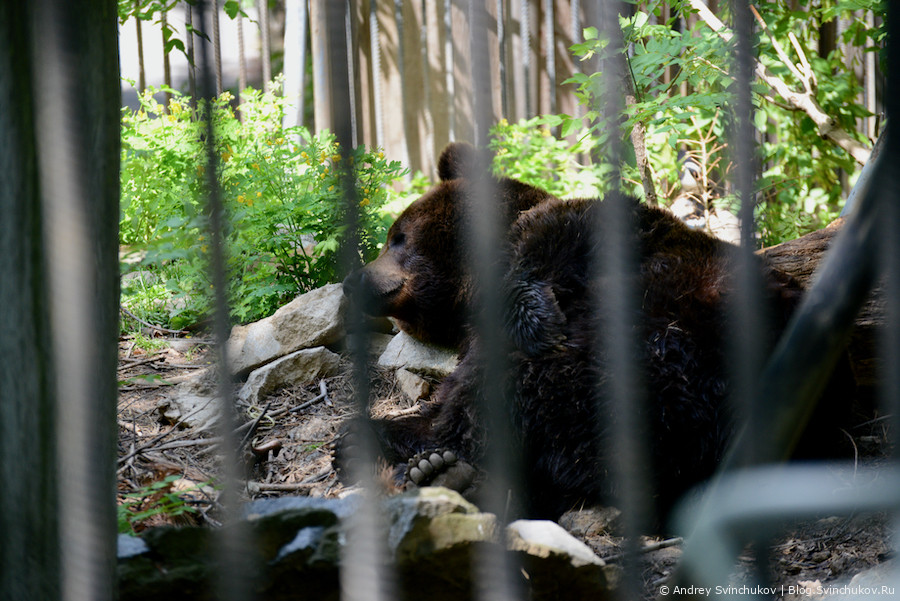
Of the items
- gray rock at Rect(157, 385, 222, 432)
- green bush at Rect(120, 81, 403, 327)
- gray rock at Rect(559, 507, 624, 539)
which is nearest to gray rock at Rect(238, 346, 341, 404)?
gray rock at Rect(157, 385, 222, 432)

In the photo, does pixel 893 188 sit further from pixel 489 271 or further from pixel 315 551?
pixel 315 551

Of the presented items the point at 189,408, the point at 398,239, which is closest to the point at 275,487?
the point at 189,408

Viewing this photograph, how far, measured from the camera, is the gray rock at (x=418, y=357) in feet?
13.6

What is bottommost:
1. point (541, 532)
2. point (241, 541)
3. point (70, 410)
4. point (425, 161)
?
point (541, 532)

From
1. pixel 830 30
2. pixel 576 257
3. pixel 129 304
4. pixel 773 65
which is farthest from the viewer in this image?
pixel 830 30

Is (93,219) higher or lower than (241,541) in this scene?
higher

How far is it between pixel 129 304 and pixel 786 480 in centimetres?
435

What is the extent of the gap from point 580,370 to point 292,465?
1368 mm

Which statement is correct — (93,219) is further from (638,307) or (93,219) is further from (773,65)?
(773,65)

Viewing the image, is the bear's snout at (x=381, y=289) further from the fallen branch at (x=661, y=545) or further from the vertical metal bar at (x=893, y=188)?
the vertical metal bar at (x=893, y=188)

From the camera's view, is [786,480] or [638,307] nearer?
[786,480]

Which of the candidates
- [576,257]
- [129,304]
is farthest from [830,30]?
[129,304]

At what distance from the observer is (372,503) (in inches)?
59.2

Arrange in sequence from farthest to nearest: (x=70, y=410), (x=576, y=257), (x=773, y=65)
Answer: (x=773, y=65), (x=576, y=257), (x=70, y=410)
